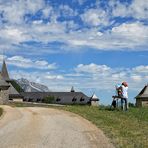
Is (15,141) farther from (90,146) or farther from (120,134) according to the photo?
(120,134)

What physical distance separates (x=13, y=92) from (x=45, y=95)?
60.5 m

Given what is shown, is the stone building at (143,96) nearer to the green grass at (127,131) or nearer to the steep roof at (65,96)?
the steep roof at (65,96)

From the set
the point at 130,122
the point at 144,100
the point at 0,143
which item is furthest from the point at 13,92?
the point at 0,143

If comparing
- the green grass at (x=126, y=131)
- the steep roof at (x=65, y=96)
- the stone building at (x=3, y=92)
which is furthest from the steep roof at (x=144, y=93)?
the green grass at (x=126, y=131)

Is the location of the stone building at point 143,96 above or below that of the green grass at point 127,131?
above

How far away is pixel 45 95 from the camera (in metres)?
157

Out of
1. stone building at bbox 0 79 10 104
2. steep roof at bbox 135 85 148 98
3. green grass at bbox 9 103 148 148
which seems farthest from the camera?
steep roof at bbox 135 85 148 98

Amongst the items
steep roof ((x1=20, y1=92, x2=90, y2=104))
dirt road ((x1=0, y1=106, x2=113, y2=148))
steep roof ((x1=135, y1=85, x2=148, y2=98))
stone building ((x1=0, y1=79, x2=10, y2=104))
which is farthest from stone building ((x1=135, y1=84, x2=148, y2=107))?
dirt road ((x1=0, y1=106, x2=113, y2=148))

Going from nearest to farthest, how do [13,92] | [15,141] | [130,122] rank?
[15,141] → [130,122] → [13,92]

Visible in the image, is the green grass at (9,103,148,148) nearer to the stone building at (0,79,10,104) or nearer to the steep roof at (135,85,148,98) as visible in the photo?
the stone building at (0,79,10,104)

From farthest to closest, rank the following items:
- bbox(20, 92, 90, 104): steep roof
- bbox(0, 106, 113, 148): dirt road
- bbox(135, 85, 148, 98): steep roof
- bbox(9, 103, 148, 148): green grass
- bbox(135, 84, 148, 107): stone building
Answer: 1. bbox(20, 92, 90, 104): steep roof
2. bbox(135, 85, 148, 98): steep roof
3. bbox(135, 84, 148, 107): stone building
4. bbox(9, 103, 148, 148): green grass
5. bbox(0, 106, 113, 148): dirt road

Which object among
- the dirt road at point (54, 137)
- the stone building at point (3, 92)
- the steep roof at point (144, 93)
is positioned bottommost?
the dirt road at point (54, 137)

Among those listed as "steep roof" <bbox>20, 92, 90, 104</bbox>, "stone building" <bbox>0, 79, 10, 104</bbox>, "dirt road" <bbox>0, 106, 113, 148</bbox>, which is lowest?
"dirt road" <bbox>0, 106, 113, 148</bbox>

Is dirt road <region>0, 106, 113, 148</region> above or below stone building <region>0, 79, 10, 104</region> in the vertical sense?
below
